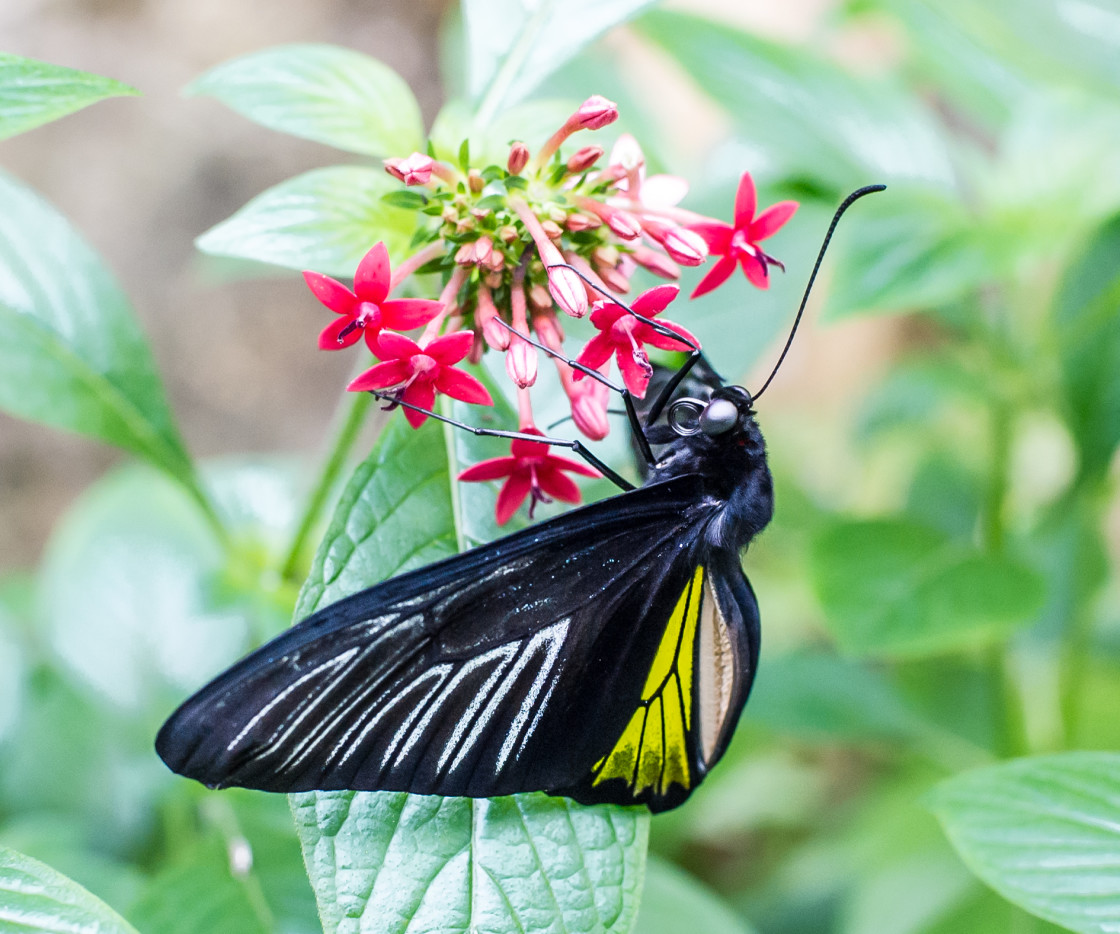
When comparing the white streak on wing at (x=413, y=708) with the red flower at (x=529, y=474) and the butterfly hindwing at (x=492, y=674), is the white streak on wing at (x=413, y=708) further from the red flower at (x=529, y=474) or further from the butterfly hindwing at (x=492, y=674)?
the red flower at (x=529, y=474)

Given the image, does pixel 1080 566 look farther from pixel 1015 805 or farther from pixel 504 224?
pixel 504 224

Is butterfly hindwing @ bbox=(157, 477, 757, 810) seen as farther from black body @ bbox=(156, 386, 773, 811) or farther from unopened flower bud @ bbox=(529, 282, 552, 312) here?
unopened flower bud @ bbox=(529, 282, 552, 312)

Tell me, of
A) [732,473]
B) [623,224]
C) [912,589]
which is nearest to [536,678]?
[732,473]

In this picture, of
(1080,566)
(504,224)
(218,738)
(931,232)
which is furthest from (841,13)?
Answer: (218,738)

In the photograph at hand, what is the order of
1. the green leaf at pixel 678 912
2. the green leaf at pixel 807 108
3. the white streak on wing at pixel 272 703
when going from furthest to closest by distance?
the green leaf at pixel 807 108 < the green leaf at pixel 678 912 < the white streak on wing at pixel 272 703

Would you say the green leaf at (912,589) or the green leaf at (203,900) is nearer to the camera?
the green leaf at (203,900)

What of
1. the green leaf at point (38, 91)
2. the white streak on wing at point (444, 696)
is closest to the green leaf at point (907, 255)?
the white streak on wing at point (444, 696)
